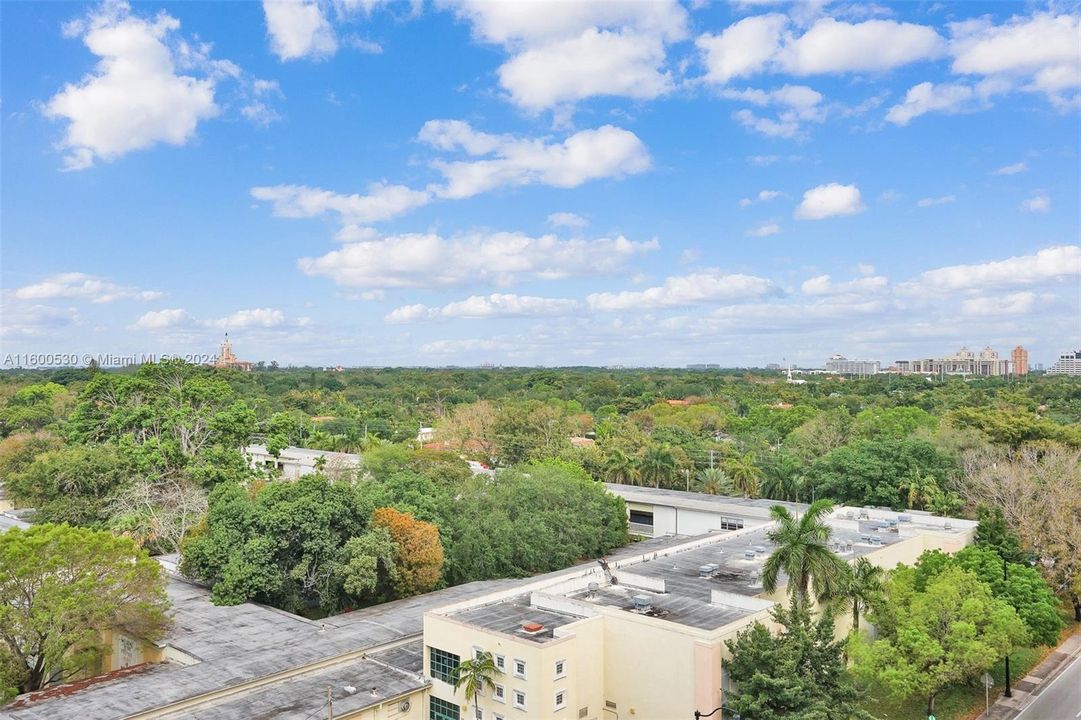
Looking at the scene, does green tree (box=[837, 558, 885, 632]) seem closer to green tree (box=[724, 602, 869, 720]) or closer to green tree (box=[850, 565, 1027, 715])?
green tree (box=[850, 565, 1027, 715])

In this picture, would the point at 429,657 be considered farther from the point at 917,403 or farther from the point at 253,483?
the point at 917,403

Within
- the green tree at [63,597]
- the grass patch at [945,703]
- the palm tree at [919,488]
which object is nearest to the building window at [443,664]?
the green tree at [63,597]

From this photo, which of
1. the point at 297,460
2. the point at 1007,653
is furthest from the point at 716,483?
the point at 297,460

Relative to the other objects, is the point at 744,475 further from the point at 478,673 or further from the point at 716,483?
the point at 478,673

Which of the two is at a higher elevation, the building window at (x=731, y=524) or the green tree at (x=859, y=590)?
the green tree at (x=859, y=590)

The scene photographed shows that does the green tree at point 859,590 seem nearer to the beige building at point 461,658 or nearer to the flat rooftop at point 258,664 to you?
the beige building at point 461,658

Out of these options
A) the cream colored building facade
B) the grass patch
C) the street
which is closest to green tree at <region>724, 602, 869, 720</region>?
the cream colored building facade

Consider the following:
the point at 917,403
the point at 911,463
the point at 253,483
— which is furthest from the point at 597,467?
the point at 917,403
